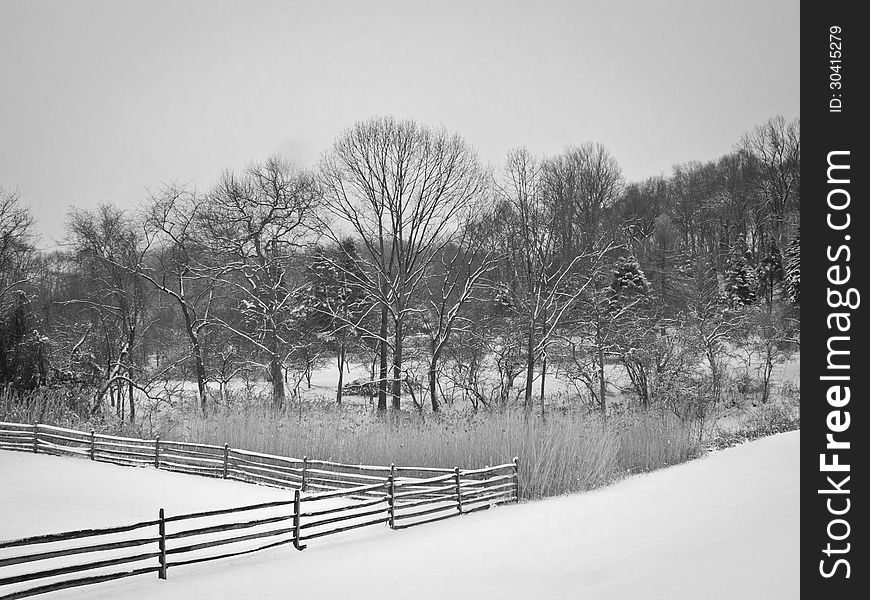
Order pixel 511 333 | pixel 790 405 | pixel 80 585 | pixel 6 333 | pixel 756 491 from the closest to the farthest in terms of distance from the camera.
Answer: pixel 80 585 → pixel 756 491 → pixel 6 333 → pixel 790 405 → pixel 511 333

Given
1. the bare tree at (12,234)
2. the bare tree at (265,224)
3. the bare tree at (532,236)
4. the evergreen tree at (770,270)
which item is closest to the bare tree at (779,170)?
the evergreen tree at (770,270)

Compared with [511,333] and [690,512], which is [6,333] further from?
[690,512]

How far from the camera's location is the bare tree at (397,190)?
29.6 m

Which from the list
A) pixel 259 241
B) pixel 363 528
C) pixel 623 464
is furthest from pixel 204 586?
pixel 259 241

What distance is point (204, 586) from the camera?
946 cm

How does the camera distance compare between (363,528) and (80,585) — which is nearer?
(80,585)

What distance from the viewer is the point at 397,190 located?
30.0 m

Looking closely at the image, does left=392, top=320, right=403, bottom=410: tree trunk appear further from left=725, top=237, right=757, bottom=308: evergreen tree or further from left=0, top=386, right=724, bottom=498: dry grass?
left=725, top=237, right=757, bottom=308: evergreen tree

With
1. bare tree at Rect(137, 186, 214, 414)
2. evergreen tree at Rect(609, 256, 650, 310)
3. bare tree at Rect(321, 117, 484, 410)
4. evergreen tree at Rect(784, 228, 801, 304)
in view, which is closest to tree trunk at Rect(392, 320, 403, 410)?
bare tree at Rect(321, 117, 484, 410)

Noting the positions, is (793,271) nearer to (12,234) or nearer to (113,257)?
(113,257)

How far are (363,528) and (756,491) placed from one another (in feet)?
31.2

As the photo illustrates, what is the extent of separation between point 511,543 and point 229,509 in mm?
5171
